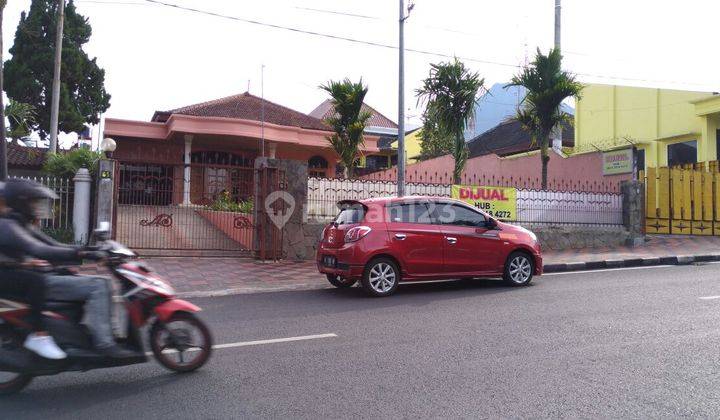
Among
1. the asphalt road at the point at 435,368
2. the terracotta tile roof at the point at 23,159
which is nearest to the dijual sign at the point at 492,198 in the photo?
the asphalt road at the point at 435,368

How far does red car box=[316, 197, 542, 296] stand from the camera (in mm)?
8453

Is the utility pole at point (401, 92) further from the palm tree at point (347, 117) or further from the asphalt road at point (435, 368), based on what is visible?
the asphalt road at point (435, 368)

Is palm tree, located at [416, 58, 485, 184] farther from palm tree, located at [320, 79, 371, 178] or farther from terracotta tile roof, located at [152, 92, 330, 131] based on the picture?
terracotta tile roof, located at [152, 92, 330, 131]

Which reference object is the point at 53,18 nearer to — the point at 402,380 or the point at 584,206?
the point at 584,206

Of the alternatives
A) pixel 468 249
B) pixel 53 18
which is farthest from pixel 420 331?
pixel 53 18

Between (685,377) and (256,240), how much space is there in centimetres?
995

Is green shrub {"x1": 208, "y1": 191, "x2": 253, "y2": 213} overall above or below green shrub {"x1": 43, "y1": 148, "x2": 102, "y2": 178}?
below

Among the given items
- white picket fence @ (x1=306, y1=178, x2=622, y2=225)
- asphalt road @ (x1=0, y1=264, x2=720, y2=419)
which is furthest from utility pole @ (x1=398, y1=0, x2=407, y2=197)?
asphalt road @ (x1=0, y1=264, x2=720, y2=419)

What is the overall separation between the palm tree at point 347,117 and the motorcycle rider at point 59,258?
11787 millimetres

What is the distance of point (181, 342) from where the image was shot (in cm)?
462

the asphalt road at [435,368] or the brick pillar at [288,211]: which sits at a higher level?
the brick pillar at [288,211]

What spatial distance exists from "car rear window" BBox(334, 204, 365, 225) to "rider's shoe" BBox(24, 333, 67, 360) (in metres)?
5.14

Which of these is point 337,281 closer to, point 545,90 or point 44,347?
point 44,347

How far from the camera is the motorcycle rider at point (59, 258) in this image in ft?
13.5
